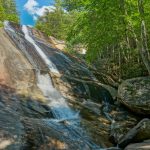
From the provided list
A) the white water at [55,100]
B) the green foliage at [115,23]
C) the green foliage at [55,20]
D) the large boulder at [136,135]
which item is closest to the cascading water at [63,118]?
the white water at [55,100]

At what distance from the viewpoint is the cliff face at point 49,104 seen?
1294 centimetres

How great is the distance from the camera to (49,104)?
18000 mm

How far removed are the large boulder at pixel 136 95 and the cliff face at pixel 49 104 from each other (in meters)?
0.70

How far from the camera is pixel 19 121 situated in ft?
44.7

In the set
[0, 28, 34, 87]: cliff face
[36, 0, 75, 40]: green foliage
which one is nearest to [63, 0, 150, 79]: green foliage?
[0, 28, 34, 87]: cliff face

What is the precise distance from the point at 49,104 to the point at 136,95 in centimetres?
521

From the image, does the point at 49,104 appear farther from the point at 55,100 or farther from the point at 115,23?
the point at 115,23

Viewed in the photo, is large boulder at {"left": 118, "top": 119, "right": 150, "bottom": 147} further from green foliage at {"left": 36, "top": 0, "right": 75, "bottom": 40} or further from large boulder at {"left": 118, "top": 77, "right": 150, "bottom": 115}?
green foliage at {"left": 36, "top": 0, "right": 75, "bottom": 40}

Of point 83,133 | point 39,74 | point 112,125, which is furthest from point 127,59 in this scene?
point 83,133

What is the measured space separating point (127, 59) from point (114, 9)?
920 cm

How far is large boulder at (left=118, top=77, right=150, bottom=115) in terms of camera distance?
1864cm

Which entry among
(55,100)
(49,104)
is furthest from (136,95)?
(49,104)

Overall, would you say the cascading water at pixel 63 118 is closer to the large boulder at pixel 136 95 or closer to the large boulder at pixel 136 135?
the large boulder at pixel 136 135

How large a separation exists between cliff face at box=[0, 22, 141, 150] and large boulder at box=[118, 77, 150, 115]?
2.28 feet
